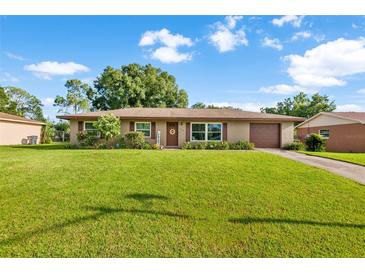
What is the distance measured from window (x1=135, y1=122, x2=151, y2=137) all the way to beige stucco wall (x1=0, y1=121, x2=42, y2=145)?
13.7m

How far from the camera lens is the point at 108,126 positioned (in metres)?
14.1

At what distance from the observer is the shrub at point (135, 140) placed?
48.2 feet

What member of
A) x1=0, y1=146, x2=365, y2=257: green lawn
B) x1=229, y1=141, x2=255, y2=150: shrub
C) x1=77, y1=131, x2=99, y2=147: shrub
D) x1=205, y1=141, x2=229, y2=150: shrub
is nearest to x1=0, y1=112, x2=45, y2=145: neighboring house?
x1=77, y1=131, x2=99, y2=147: shrub

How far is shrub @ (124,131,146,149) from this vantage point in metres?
14.7

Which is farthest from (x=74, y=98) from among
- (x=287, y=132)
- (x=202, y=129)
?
(x=287, y=132)

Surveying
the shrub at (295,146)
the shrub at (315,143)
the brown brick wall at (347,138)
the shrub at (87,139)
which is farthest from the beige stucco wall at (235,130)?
the brown brick wall at (347,138)

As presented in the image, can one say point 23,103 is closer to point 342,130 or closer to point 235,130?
point 235,130

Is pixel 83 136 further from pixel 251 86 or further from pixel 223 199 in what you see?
pixel 251 86

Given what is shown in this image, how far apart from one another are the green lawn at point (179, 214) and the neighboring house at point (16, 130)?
1659 cm

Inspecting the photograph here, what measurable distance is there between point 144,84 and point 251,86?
17022 millimetres

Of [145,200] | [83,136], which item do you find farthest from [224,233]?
[83,136]

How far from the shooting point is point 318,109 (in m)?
38.0

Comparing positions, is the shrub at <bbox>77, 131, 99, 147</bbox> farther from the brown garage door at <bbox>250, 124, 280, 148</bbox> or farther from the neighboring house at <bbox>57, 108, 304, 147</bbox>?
the brown garage door at <bbox>250, 124, 280, 148</bbox>

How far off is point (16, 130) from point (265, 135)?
2402 centimetres
